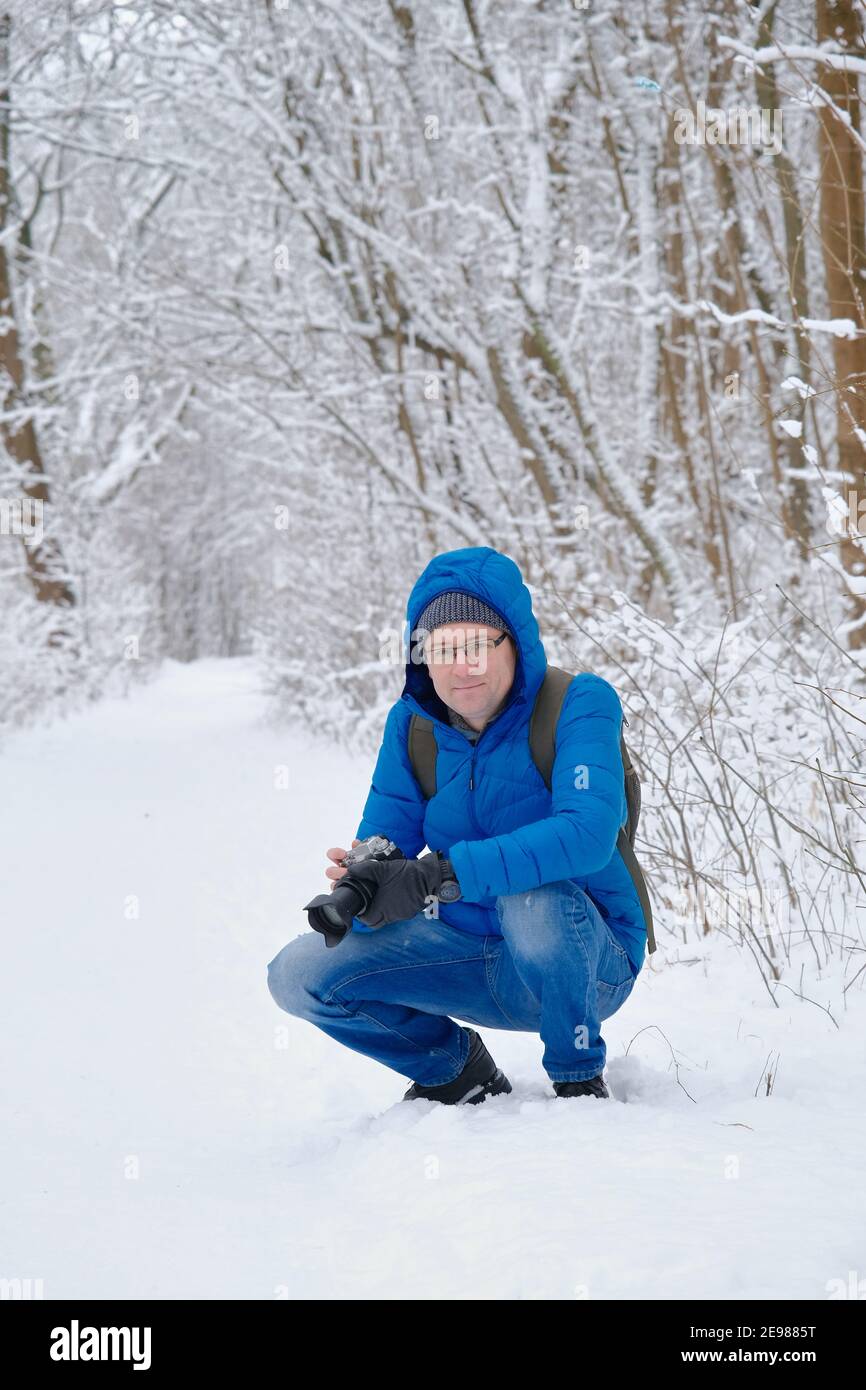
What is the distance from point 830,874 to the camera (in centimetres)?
366

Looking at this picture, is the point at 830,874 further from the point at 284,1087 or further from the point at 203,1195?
the point at 203,1195

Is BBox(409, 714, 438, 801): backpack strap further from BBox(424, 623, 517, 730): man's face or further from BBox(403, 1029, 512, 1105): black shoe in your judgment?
BBox(403, 1029, 512, 1105): black shoe

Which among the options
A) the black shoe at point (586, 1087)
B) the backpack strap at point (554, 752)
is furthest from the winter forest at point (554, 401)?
the backpack strap at point (554, 752)

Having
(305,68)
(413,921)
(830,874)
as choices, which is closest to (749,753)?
(830,874)

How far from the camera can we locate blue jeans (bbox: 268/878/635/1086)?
243cm

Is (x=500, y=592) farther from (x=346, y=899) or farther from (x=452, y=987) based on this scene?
(x=452, y=987)

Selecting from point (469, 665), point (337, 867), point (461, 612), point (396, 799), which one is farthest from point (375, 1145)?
point (461, 612)

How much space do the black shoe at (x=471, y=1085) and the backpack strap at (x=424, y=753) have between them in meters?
0.58
